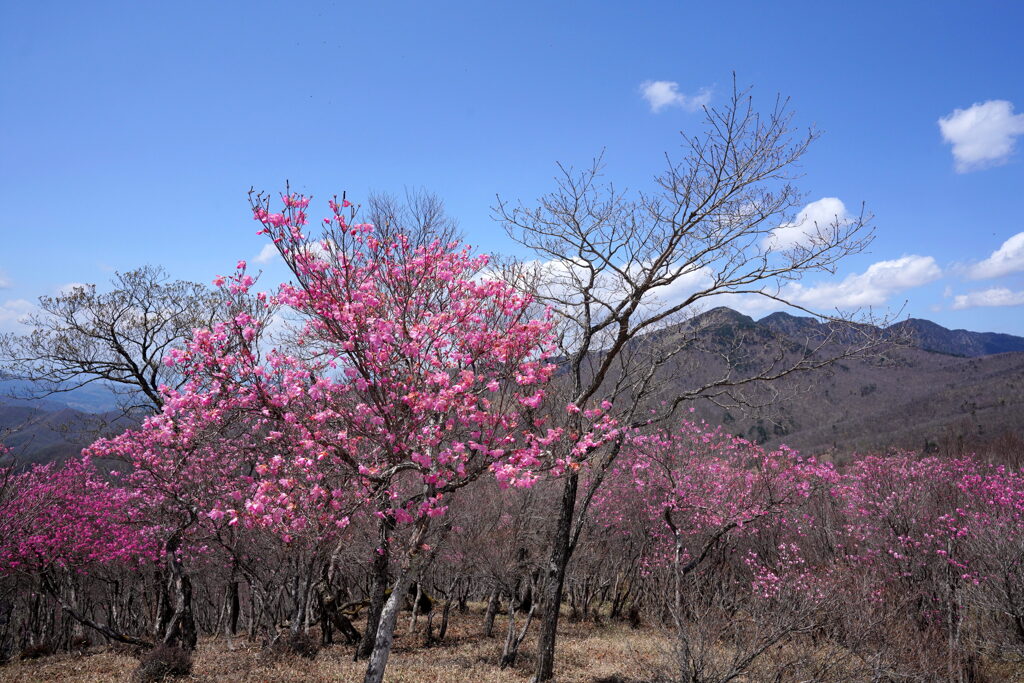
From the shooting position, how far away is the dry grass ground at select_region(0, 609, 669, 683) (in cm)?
1171

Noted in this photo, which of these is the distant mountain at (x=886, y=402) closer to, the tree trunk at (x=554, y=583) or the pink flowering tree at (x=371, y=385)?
the tree trunk at (x=554, y=583)

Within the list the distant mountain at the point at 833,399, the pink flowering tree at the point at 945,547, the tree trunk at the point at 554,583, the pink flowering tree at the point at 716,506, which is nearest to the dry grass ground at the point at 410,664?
the tree trunk at the point at 554,583

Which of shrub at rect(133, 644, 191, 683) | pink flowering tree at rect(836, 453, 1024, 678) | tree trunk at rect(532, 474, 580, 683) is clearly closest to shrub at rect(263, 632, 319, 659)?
shrub at rect(133, 644, 191, 683)

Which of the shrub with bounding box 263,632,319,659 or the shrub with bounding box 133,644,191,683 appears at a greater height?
the shrub with bounding box 133,644,191,683

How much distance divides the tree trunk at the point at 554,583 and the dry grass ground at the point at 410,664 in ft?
5.53

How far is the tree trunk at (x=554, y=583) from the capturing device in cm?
1044

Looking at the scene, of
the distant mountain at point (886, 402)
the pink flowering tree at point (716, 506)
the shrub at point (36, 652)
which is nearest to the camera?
the distant mountain at point (886, 402)

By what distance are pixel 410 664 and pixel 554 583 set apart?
18.6 ft

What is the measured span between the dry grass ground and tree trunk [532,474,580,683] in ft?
5.53

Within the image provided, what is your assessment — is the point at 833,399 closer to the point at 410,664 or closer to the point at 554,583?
the point at 410,664

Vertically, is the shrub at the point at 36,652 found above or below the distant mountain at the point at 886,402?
below

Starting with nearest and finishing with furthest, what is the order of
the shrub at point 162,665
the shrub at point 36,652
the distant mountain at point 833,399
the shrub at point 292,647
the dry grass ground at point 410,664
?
1. the shrub at point 162,665
2. the distant mountain at point 833,399
3. the dry grass ground at point 410,664
4. the shrub at point 292,647
5. the shrub at point 36,652

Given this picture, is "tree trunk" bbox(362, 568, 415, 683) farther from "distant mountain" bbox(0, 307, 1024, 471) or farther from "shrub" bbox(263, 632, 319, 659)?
"shrub" bbox(263, 632, 319, 659)

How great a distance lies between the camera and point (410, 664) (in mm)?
13648
